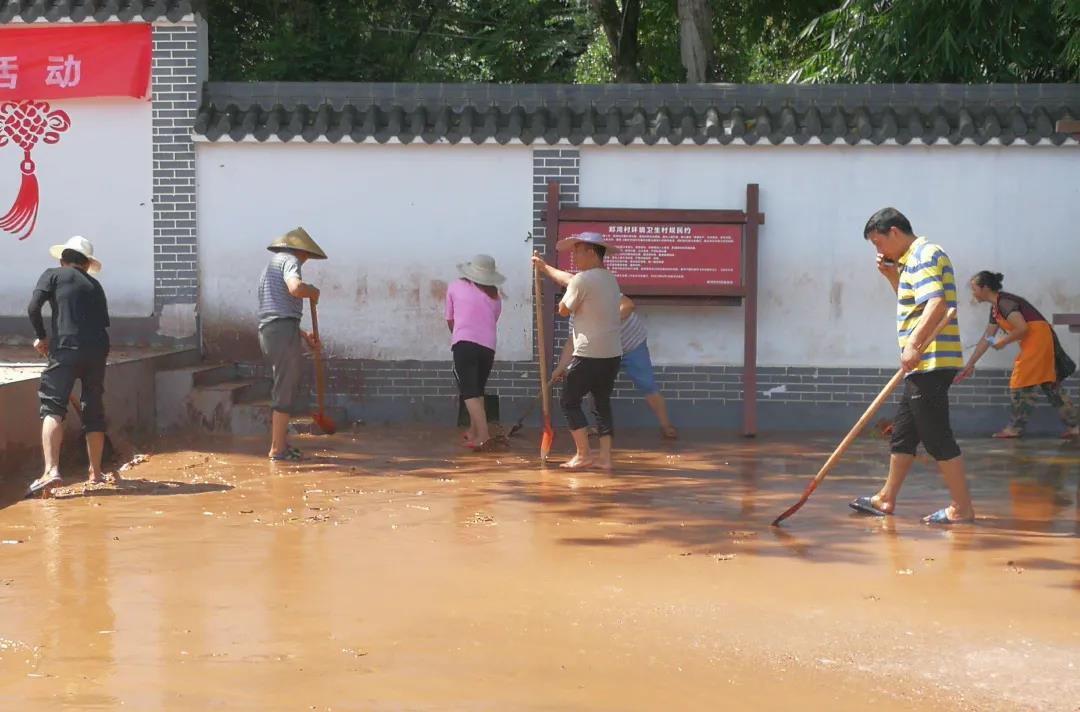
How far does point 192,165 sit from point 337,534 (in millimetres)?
5305

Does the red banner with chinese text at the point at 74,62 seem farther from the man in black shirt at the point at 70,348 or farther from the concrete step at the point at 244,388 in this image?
the man in black shirt at the point at 70,348

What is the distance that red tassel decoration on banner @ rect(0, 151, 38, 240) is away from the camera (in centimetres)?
1138

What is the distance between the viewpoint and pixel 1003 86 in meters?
11.1

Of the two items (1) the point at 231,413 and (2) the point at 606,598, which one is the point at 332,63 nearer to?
(1) the point at 231,413

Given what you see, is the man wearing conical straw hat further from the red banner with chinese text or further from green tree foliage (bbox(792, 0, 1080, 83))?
green tree foliage (bbox(792, 0, 1080, 83))

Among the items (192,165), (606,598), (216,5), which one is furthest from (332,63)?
(606,598)

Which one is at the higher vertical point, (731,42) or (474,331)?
(731,42)

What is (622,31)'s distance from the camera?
18.0 m

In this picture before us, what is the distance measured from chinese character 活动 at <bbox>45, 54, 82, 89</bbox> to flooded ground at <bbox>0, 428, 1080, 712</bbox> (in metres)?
4.10

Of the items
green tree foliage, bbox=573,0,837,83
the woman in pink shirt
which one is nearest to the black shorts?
the woman in pink shirt

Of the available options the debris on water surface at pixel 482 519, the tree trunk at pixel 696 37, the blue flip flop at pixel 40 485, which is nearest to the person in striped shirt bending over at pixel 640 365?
the debris on water surface at pixel 482 519

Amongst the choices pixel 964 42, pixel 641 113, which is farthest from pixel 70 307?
pixel 964 42

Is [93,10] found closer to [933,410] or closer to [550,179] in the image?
[550,179]

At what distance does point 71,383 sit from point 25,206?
390 centimetres
